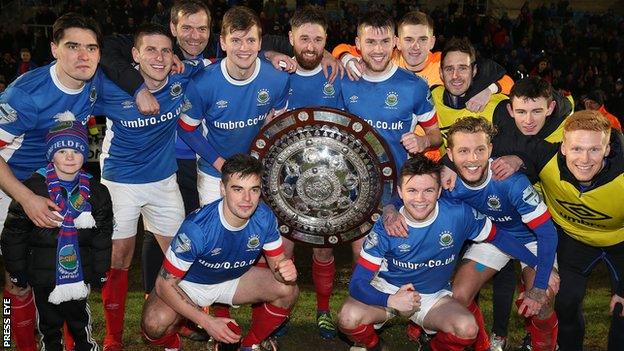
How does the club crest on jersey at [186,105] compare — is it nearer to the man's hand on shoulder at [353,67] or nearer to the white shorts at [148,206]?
the white shorts at [148,206]

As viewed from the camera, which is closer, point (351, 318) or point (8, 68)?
point (351, 318)

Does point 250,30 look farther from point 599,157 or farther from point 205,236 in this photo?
point 599,157

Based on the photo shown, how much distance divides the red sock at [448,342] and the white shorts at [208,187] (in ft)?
5.75

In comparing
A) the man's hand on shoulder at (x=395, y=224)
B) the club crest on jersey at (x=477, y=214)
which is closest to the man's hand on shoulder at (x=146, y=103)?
the man's hand on shoulder at (x=395, y=224)

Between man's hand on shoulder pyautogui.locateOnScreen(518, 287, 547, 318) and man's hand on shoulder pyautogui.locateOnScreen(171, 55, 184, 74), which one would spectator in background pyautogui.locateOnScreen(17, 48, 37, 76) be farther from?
man's hand on shoulder pyautogui.locateOnScreen(518, 287, 547, 318)

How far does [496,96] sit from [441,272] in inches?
56.6

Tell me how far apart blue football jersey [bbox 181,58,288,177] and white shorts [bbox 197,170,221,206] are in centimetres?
24

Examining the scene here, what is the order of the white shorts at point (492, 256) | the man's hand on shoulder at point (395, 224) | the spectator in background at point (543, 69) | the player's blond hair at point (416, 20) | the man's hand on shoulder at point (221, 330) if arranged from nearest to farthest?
the man's hand on shoulder at point (221, 330)
the man's hand on shoulder at point (395, 224)
the white shorts at point (492, 256)
the player's blond hair at point (416, 20)
the spectator in background at point (543, 69)

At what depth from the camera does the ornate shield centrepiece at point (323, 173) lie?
4.47 m

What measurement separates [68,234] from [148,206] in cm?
96

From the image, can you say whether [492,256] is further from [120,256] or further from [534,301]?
[120,256]

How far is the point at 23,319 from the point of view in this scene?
424 cm

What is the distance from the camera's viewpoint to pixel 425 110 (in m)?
4.63

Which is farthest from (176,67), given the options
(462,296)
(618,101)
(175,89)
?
(618,101)
